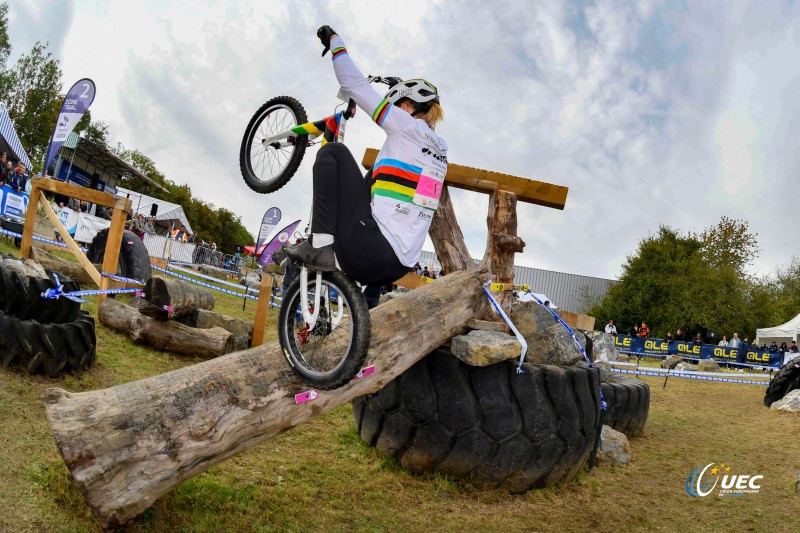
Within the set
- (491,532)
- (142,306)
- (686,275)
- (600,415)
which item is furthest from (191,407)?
(686,275)

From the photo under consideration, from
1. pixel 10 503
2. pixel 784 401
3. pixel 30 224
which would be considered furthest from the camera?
pixel 784 401

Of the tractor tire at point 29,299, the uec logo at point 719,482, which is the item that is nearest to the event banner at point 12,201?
the tractor tire at point 29,299

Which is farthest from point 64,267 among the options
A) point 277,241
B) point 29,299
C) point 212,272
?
point 212,272

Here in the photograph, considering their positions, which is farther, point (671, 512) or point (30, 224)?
point (30, 224)

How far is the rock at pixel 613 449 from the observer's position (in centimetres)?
589

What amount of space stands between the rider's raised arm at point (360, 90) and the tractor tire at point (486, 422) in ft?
7.23

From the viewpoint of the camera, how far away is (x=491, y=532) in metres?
3.92

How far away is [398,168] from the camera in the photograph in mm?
3514

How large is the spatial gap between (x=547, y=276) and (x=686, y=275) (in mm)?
10568

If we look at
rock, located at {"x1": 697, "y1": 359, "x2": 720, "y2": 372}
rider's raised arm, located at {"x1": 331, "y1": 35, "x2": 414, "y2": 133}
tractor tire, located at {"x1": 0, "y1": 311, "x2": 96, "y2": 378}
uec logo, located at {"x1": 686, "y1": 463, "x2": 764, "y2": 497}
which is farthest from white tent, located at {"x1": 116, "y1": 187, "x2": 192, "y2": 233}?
uec logo, located at {"x1": 686, "y1": 463, "x2": 764, "y2": 497}

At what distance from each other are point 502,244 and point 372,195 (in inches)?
89.8

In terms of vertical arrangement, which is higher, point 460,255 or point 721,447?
point 460,255

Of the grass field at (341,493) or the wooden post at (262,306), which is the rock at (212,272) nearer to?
the wooden post at (262,306)

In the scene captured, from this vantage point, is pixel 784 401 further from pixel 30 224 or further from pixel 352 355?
pixel 30 224
